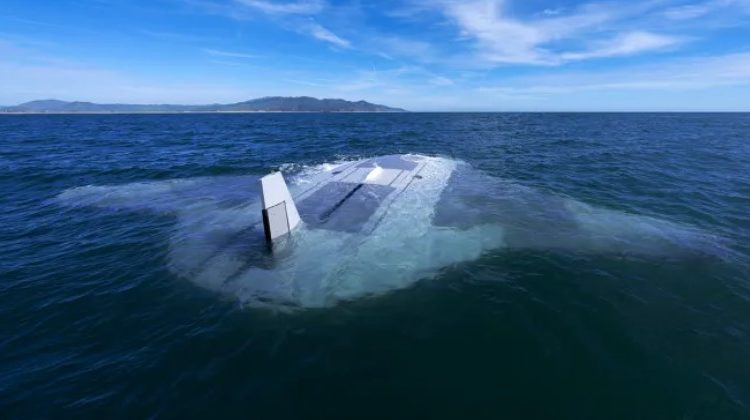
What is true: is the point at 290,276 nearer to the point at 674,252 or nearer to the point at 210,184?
the point at 674,252

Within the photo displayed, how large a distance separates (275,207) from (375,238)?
4.21 metres

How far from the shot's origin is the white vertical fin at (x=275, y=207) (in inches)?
513

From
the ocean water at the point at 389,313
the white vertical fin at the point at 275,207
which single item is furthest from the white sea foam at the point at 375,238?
the white vertical fin at the point at 275,207

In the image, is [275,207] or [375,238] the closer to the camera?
[275,207]

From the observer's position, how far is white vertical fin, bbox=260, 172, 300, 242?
1304cm

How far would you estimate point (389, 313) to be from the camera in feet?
32.0

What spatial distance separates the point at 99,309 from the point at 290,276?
18.1 feet

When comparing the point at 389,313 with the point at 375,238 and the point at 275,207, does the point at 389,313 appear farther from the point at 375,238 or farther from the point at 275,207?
the point at 275,207

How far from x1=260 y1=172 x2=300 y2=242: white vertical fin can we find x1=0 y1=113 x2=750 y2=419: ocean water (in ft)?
3.22

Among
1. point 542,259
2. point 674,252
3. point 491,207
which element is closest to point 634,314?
point 542,259

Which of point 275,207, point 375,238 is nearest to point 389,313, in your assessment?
point 375,238

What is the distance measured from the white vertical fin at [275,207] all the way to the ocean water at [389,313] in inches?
38.6

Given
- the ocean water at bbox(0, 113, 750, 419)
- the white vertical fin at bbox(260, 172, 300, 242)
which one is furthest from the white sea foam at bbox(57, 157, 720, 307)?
the white vertical fin at bbox(260, 172, 300, 242)

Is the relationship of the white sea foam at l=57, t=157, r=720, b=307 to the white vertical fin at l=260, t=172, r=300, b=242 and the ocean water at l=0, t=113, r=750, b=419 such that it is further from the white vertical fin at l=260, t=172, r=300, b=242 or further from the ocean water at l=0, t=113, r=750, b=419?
the white vertical fin at l=260, t=172, r=300, b=242
